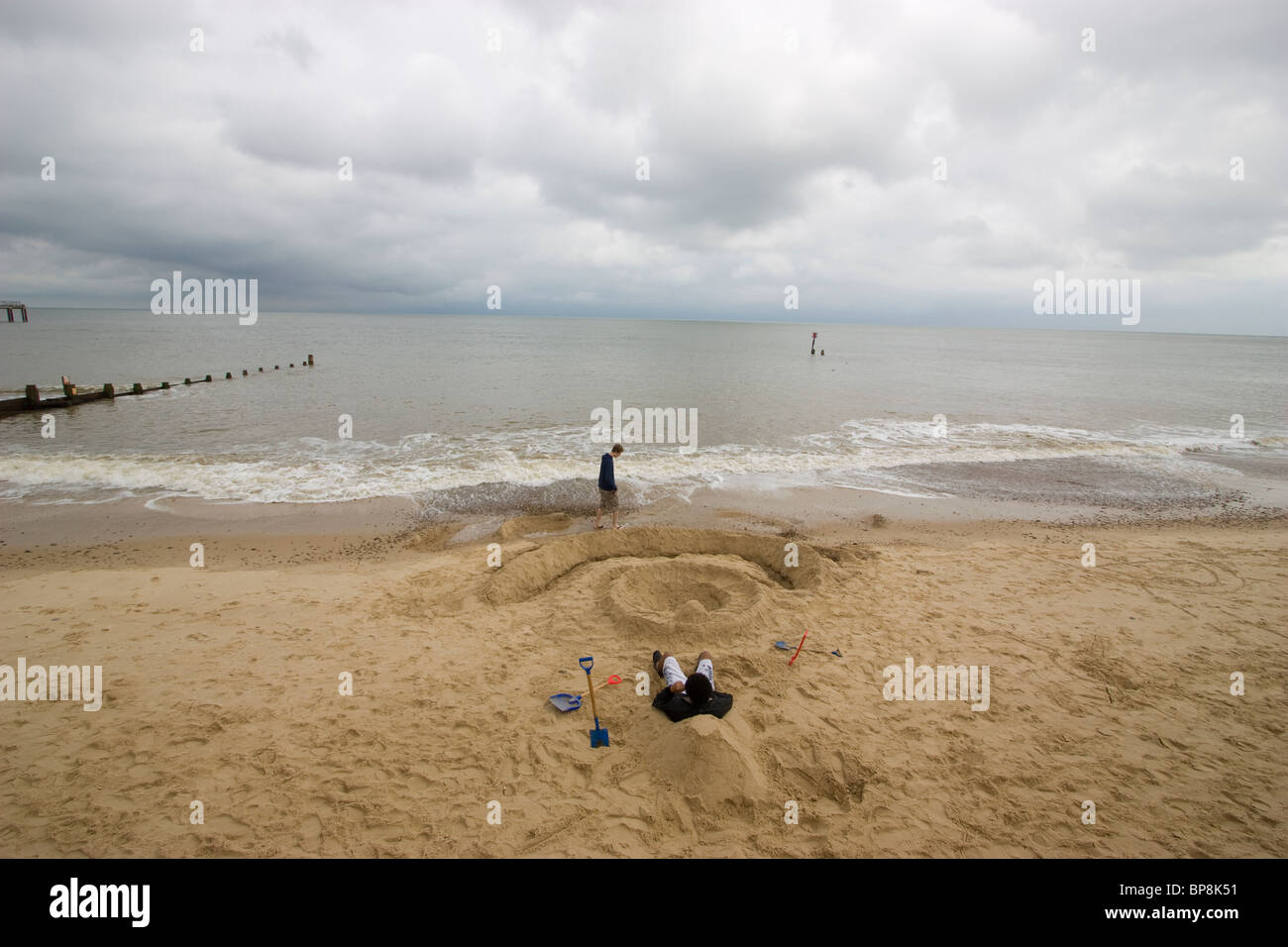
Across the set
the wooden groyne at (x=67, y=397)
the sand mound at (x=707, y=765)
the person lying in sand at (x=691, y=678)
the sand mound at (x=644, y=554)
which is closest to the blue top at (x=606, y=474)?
the sand mound at (x=644, y=554)

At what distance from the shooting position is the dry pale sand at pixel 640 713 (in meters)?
4.39

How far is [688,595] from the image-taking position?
8.79m

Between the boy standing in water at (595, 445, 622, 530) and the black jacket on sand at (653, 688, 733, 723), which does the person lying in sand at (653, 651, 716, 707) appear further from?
the boy standing in water at (595, 445, 622, 530)

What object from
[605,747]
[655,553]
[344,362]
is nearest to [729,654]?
[605,747]

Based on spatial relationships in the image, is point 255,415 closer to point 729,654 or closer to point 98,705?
point 98,705

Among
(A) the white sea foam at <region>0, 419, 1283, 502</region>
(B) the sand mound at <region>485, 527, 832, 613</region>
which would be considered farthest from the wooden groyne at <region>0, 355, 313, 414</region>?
(B) the sand mound at <region>485, 527, 832, 613</region>

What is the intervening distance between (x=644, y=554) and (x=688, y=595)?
1.82m

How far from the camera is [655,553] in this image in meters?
10.4

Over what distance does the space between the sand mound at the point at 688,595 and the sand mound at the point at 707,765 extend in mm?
2167

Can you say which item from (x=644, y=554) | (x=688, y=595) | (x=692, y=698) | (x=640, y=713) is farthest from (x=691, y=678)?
(x=644, y=554)

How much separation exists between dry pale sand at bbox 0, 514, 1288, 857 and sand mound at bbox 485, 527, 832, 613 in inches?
3.0

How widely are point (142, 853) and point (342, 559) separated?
21.3 ft

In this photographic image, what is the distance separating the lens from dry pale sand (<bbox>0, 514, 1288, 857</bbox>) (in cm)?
439

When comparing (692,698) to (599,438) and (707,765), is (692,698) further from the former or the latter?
(599,438)
